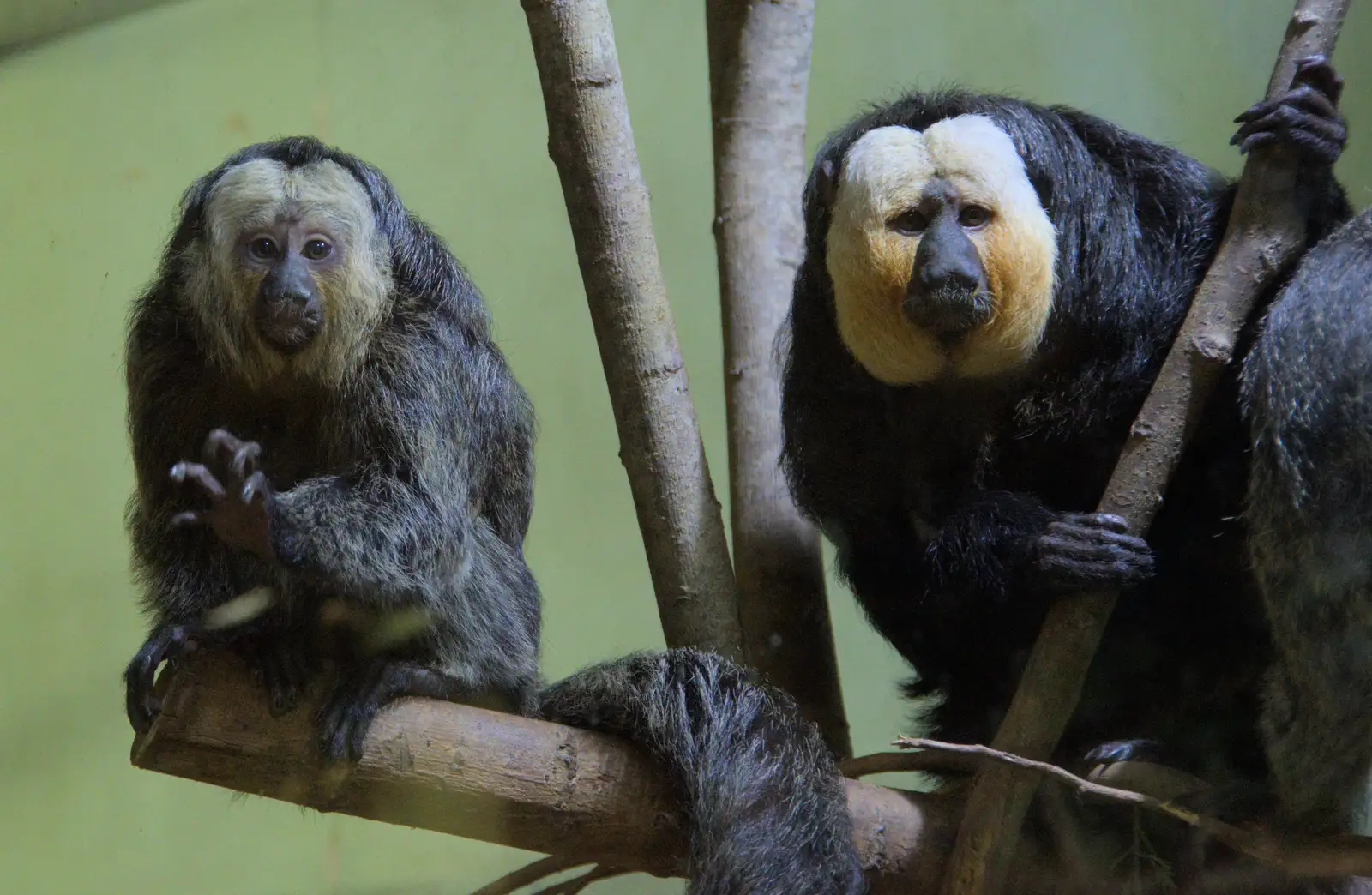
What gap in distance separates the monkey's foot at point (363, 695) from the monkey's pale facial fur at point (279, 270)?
554mm

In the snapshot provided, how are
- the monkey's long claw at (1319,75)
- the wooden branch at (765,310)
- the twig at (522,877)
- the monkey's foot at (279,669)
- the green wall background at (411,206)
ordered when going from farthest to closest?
the green wall background at (411,206), the wooden branch at (765,310), the twig at (522,877), the monkey's long claw at (1319,75), the monkey's foot at (279,669)

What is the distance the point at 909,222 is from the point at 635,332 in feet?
2.18

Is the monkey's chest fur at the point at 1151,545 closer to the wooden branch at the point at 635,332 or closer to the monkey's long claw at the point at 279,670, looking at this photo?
the wooden branch at the point at 635,332

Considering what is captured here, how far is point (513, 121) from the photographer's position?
3.95 metres

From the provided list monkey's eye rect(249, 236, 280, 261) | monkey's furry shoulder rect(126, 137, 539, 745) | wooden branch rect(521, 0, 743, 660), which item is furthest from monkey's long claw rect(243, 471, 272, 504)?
wooden branch rect(521, 0, 743, 660)

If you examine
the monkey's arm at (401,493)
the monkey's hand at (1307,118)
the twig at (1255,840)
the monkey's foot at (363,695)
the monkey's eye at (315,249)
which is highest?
the monkey's hand at (1307,118)

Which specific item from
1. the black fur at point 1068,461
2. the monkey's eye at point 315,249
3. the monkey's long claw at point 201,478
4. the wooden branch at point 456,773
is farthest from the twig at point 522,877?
the monkey's eye at point 315,249

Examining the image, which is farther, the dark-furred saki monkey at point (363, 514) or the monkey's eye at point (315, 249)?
the monkey's eye at point (315, 249)

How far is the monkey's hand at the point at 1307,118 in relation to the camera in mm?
2371

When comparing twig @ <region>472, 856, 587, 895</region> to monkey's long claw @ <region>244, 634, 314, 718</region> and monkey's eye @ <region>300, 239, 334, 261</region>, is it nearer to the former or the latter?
monkey's long claw @ <region>244, 634, 314, 718</region>

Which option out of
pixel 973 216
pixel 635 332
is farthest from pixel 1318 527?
pixel 635 332

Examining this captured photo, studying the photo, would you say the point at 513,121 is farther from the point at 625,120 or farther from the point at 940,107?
the point at 940,107

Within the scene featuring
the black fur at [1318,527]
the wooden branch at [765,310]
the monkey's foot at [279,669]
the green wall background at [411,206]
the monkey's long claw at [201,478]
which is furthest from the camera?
the green wall background at [411,206]

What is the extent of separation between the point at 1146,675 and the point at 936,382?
2.28 ft
